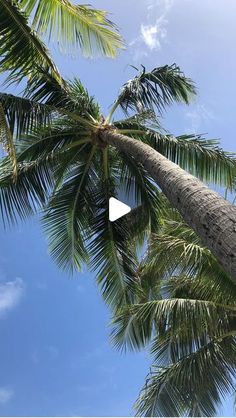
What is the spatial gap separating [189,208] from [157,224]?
6038mm

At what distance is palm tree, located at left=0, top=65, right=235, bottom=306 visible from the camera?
10.1 m

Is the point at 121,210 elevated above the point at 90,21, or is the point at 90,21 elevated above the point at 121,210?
the point at 90,21

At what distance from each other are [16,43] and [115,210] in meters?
4.22

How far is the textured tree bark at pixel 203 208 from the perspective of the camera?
14.8 feet

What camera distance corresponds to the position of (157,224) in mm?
11500

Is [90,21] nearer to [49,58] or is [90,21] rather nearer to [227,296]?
[49,58]

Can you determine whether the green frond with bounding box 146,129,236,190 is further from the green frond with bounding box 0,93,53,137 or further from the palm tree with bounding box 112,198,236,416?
the green frond with bounding box 0,93,53,137

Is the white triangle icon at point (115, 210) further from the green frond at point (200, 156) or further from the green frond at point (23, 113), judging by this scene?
the green frond at point (23, 113)

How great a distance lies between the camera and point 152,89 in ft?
36.1

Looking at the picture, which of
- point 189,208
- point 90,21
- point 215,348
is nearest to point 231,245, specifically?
point 189,208

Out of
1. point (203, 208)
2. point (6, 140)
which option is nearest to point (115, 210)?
point (6, 140)

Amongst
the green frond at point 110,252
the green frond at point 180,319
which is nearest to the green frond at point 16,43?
the green frond at point 110,252

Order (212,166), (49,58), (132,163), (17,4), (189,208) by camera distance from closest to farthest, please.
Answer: (189,208) → (17,4) → (49,58) → (212,166) → (132,163)

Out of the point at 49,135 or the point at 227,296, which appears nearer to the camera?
the point at 227,296
